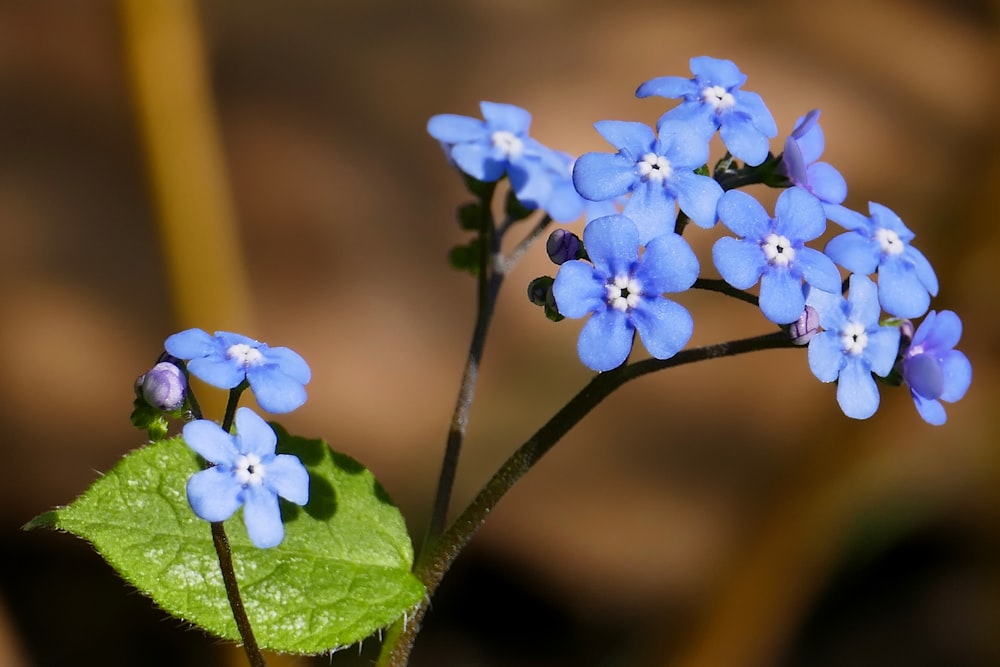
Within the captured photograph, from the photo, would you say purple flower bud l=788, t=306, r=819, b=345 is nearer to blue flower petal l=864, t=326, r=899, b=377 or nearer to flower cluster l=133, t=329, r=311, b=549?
blue flower petal l=864, t=326, r=899, b=377

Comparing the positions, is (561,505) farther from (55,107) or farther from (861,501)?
(55,107)

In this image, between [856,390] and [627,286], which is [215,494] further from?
[856,390]

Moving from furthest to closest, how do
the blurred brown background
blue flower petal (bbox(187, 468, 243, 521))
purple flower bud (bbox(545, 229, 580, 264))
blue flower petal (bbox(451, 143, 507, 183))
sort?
the blurred brown background
blue flower petal (bbox(451, 143, 507, 183))
purple flower bud (bbox(545, 229, 580, 264))
blue flower petal (bbox(187, 468, 243, 521))

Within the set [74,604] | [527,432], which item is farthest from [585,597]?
[74,604]

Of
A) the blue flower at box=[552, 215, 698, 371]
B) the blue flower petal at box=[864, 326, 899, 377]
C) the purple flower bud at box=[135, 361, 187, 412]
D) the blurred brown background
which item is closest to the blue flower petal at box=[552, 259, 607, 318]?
the blue flower at box=[552, 215, 698, 371]

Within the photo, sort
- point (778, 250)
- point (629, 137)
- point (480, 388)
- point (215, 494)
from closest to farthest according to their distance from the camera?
point (215, 494), point (778, 250), point (629, 137), point (480, 388)

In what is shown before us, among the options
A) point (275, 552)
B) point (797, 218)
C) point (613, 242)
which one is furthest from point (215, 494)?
point (797, 218)

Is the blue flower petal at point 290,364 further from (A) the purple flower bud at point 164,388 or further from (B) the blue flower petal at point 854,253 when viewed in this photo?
(B) the blue flower petal at point 854,253
